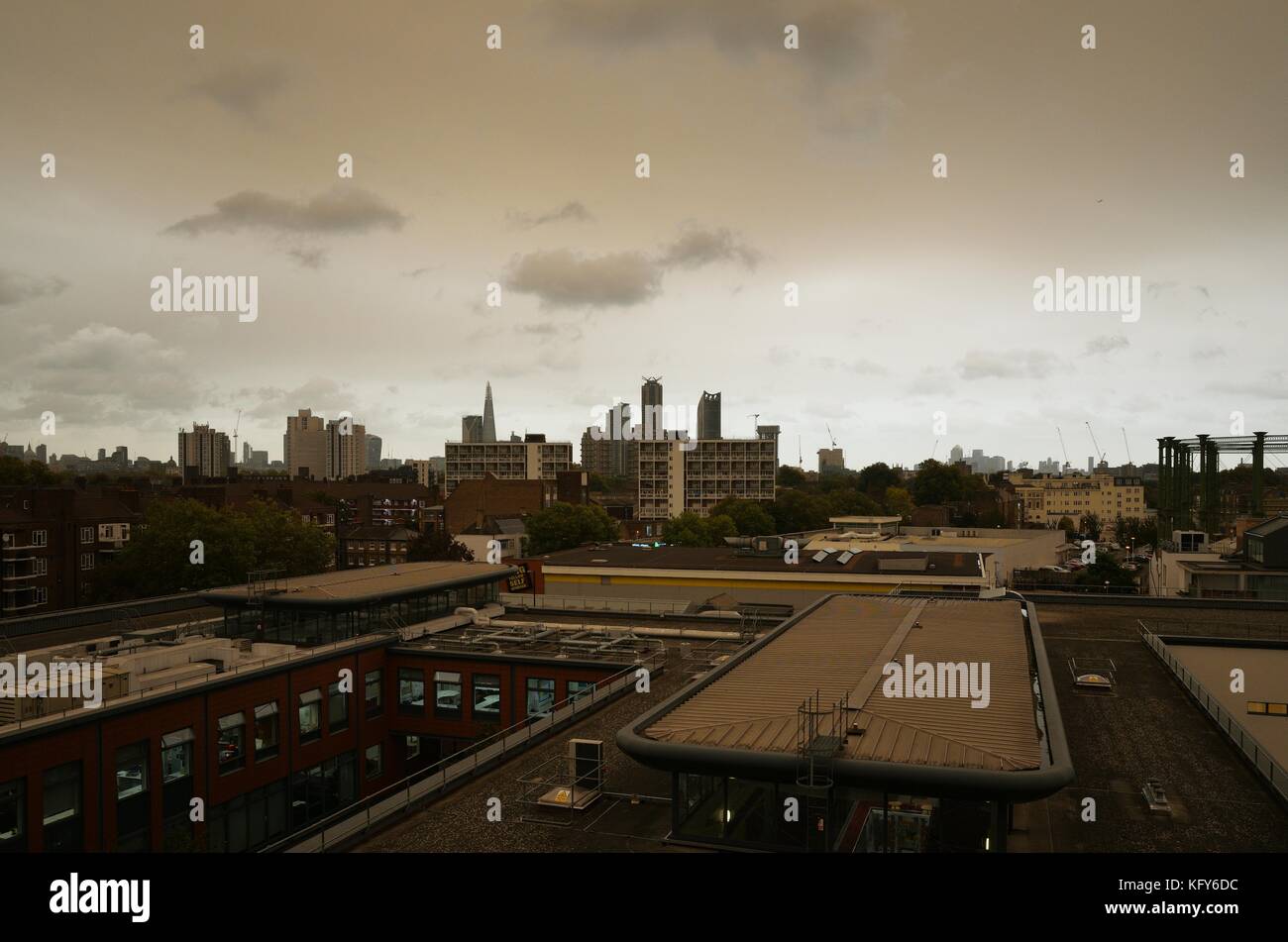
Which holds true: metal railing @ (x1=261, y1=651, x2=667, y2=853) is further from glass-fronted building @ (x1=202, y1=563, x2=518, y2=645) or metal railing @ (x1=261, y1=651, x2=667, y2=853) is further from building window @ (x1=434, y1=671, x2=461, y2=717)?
glass-fronted building @ (x1=202, y1=563, x2=518, y2=645)

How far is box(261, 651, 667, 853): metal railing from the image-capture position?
13.1 m

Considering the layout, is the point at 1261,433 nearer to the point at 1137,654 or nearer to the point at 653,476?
the point at 1137,654

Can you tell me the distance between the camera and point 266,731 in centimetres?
2484

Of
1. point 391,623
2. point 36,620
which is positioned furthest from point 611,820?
point 36,620

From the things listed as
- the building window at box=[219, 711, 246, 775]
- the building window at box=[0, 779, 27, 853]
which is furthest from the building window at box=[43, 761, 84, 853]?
the building window at box=[219, 711, 246, 775]

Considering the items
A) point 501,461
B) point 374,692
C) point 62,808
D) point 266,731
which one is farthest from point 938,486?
point 62,808

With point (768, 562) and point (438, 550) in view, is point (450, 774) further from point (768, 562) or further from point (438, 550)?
point (438, 550)

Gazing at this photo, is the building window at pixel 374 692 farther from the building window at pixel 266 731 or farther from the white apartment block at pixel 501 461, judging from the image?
the white apartment block at pixel 501 461

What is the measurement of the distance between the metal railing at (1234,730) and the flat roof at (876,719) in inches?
159

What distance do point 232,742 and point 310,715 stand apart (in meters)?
3.06
